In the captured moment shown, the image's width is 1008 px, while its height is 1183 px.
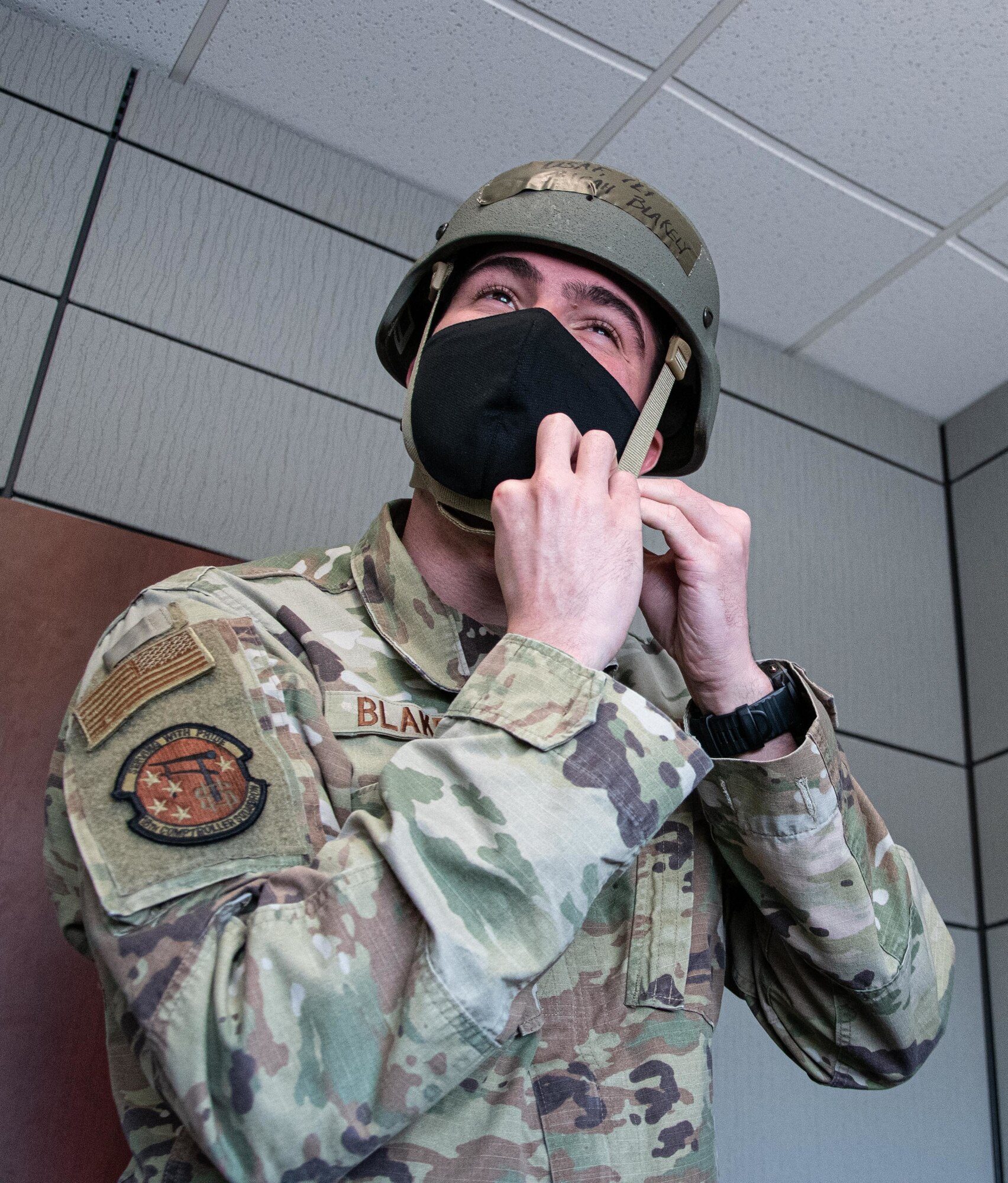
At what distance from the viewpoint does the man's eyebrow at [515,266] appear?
1.38 meters

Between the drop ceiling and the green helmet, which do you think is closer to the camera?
the green helmet

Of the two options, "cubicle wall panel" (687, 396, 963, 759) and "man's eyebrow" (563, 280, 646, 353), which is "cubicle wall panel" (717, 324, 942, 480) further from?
"man's eyebrow" (563, 280, 646, 353)

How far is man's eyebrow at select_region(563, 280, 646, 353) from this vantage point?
1.37 metres

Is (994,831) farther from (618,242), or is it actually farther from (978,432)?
(618,242)

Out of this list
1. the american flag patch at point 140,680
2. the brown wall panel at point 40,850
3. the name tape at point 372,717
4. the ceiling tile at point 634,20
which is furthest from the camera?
the ceiling tile at point 634,20

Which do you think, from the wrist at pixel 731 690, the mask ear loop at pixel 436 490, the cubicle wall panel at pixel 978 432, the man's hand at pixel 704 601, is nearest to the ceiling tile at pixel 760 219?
the cubicle wall panel at pixel 978 432

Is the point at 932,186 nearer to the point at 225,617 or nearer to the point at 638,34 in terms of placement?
the point at 638,34

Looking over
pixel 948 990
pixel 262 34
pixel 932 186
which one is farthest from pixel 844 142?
pixel 948 990

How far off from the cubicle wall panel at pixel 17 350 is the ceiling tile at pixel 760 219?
121cm

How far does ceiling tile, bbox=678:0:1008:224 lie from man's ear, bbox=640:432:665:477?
1046mm

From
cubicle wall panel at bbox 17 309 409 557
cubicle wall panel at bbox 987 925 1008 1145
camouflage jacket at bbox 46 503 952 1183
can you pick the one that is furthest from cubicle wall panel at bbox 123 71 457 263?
cubicle wall panel at bbox 987 925 1008 1145

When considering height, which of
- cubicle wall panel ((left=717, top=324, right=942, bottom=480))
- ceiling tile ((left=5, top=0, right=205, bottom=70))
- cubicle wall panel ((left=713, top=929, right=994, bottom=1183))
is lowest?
cubicle wall panel ((left=713, top=929, right=994, bottom=1183))

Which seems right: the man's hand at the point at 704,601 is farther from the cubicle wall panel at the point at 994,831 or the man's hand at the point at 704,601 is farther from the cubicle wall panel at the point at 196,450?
the cubicle wall panel at the point at 994,831

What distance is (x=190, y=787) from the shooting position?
84 cm
